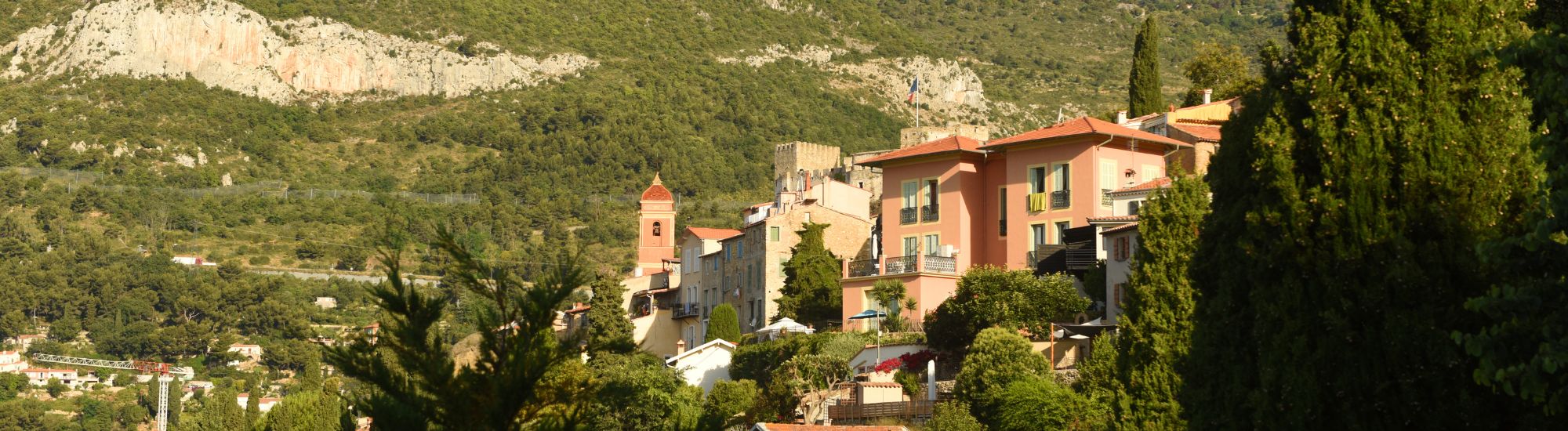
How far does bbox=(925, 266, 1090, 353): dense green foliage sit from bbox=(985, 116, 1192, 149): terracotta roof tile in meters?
6.85

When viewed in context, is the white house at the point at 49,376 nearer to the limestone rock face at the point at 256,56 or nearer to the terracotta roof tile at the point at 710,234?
the limestone rock face at the point at 256,56

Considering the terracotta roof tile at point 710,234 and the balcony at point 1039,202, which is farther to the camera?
the terracotta roof tile at point 710,234

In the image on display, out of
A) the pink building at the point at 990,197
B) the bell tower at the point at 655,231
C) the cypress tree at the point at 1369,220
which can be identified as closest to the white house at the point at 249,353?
the bell tower at the point at 655,231

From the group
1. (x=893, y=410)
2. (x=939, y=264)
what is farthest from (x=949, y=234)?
(x=893, y=410)

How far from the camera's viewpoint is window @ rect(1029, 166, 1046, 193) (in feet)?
181

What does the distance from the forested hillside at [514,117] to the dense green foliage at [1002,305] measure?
109654 mm

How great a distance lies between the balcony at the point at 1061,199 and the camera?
54188 mm

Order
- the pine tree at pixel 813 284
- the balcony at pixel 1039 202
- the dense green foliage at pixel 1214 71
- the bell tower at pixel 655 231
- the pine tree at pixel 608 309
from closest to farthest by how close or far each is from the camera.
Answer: the balcony at pixel 1039 202
the pine tree at pixel 813 284
the pine tree at pixel 608 309
the dense green foliage at pixel 1214 71
the bell tower at pixel 655 231

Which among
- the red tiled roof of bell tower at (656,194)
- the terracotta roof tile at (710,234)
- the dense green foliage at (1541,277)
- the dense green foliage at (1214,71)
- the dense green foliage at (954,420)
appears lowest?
the dense green foliage at (954,420)

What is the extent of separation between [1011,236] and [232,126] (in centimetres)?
13928

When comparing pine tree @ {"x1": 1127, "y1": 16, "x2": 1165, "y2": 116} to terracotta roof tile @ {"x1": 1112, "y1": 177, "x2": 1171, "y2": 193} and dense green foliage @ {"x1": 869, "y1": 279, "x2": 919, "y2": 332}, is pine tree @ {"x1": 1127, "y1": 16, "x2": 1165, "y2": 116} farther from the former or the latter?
dense green foliage @ {"x1": 869, "y1": 279, "x2": 919, "y2": 332}

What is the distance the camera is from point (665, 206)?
94938 millimetres

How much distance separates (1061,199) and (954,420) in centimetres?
1661

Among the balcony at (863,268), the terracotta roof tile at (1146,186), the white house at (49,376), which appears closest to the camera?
the terracotta roof tile at (1146,186)
